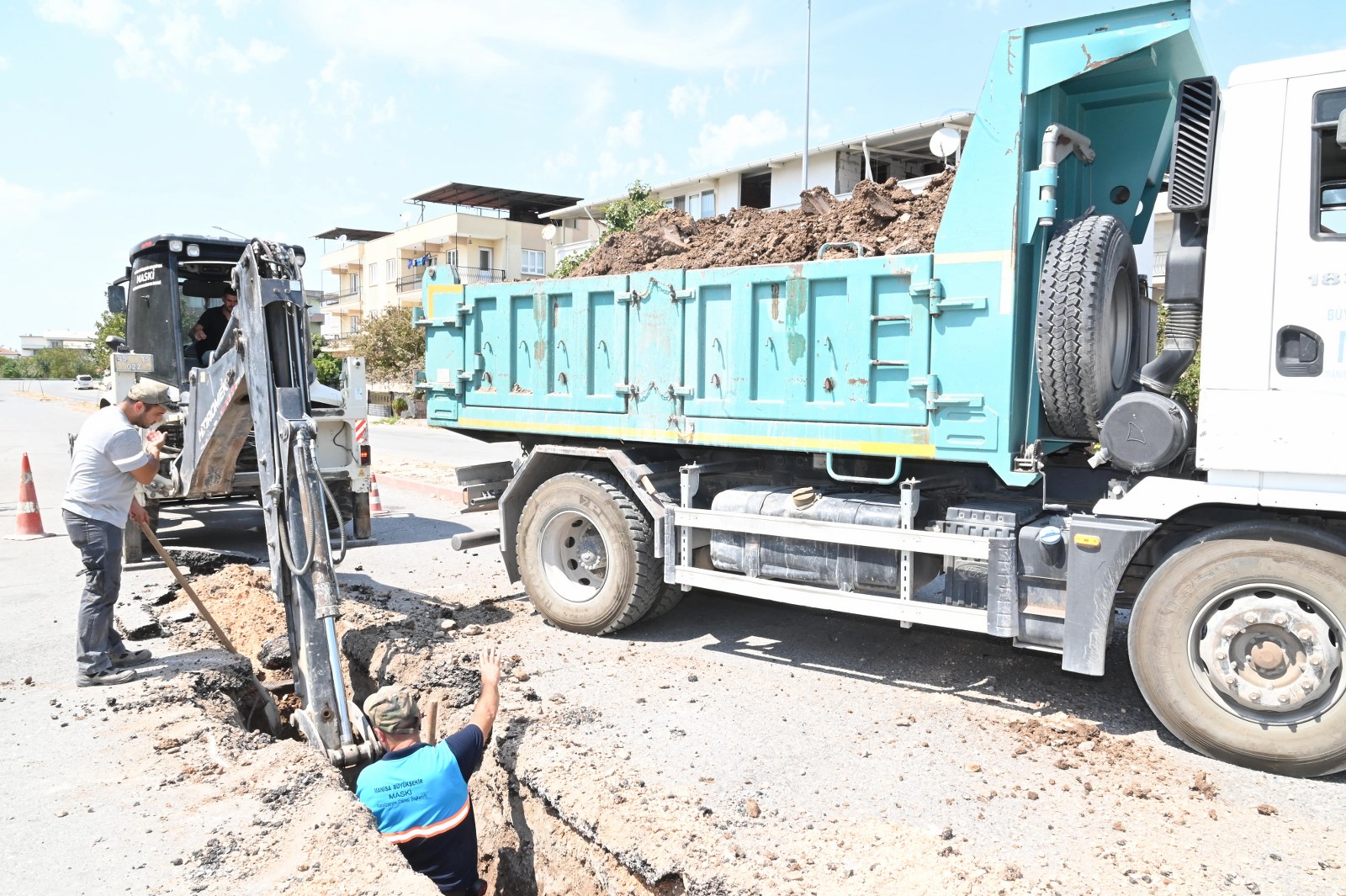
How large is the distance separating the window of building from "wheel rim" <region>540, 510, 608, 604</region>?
40892 mm

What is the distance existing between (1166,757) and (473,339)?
5363 mm

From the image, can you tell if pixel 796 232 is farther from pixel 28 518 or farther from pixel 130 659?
pixel 28 518

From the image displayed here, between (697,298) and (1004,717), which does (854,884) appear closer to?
(1004,717)

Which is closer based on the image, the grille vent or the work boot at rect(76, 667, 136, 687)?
the grille vent

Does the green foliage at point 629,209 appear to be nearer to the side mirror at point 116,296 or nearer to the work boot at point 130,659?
the side mirror at point 116,296

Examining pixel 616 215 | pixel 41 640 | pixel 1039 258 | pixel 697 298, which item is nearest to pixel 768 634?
pixel 697 298

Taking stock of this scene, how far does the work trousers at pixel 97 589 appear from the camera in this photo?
5496 millimetres

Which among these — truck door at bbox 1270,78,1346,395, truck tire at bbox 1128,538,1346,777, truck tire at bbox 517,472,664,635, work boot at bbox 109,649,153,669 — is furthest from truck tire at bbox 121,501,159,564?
truck door at bbox 1270,78,1346,395

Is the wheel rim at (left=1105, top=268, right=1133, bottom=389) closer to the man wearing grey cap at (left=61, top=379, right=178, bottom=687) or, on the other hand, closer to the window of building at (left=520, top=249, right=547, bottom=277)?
the man wearing grey cap at (left=61, top=379, right=178, bottom=687)

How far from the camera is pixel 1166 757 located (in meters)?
4.40

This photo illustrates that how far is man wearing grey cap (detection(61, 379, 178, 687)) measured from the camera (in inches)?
217

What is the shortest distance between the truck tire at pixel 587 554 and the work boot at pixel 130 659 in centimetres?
249

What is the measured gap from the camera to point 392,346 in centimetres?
3728

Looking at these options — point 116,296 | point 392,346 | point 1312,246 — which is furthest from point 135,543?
point 392,346
